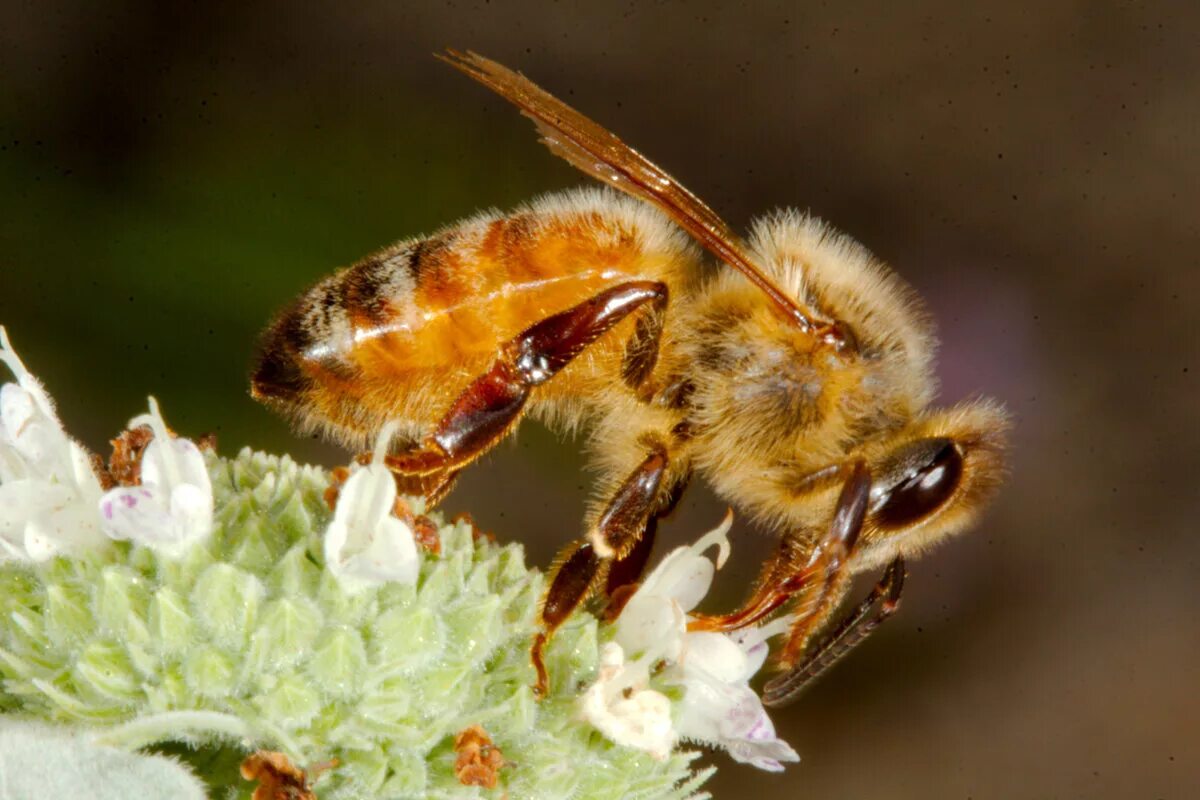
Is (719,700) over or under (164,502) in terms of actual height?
over

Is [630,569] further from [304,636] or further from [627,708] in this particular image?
[304,636]

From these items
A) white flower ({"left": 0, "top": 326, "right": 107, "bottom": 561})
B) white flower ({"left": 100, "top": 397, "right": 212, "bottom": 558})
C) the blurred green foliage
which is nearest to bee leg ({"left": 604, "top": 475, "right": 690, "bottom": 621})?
white flower ({"left": 100, "top": 397, "right": 212, "bottom": 558})

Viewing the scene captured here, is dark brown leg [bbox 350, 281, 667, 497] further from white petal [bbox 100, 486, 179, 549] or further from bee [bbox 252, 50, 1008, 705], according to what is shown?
white petal [bbox 100, 486, 179, 549]

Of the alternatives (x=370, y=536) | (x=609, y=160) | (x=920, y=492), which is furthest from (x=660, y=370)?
(x=370, y=536)

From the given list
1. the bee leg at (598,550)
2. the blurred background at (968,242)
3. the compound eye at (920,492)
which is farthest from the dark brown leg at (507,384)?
the blurred background at (968,242)

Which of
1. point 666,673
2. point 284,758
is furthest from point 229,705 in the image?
point 666,673
